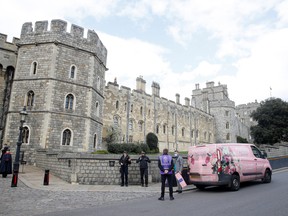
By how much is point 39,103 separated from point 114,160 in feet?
29.7

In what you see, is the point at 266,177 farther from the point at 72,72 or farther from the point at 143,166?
the point at 72,72

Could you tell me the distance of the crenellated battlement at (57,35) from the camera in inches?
717

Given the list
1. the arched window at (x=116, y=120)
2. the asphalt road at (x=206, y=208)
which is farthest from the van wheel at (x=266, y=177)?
the arched window at (x=116, y=120)

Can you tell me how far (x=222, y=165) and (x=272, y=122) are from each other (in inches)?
1124

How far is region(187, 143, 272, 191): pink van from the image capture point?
8688 millimetres

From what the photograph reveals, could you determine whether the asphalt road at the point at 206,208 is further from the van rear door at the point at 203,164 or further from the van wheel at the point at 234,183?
the van rear door at the point at 203,164

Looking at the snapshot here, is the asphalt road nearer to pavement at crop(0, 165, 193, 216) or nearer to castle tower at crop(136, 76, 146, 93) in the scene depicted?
pavement at crop(0, 165, 193, 216)

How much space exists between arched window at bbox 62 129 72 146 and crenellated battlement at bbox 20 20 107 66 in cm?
710

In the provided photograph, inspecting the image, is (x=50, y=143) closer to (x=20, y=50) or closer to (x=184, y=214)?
(x=20, y=50)

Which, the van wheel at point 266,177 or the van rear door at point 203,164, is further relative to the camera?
the van wheel at point 266,177

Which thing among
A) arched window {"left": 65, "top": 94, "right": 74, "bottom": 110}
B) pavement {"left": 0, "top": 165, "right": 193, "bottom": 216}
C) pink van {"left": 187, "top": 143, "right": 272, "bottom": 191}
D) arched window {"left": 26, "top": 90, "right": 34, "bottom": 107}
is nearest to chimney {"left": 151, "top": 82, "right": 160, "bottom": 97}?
arched window {"left": 65, "top": 94, "right": 74, "bottom": 110}

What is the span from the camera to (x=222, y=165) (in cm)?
871

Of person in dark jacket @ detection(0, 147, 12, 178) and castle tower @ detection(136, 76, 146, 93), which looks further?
castle tower @ detection(136, 76, 146, 93)

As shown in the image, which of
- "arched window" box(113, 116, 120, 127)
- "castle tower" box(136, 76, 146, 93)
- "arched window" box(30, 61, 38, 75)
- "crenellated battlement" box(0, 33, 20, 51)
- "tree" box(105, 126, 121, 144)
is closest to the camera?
"arched window" box(30, 61, 38, 75)
